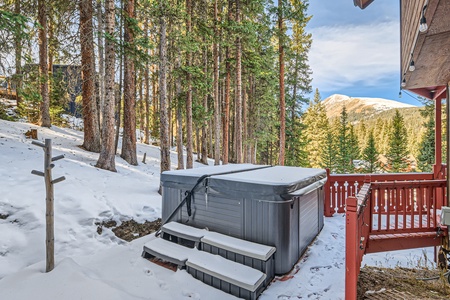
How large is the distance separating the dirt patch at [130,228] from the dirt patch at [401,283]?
3615mm

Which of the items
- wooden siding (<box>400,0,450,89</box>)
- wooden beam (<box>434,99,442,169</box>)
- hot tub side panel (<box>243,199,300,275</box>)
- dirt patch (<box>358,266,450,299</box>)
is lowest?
dirt patch (<box>358,266,450,299</box>)

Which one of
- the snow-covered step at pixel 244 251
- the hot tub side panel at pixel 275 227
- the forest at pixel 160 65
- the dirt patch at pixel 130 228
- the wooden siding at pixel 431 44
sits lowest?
the dirt patch at pixel 130 228

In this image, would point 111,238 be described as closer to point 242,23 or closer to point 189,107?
point 189,107

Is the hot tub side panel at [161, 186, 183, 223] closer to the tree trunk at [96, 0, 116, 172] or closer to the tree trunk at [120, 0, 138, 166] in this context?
the tree trunk at [96, 0, 116, 172]

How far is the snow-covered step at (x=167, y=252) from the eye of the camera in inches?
125

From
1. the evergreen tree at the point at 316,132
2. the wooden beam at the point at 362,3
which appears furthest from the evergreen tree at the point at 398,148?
the wooden beam at the point at 362,3

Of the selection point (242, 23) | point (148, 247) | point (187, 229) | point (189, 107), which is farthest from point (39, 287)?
point (242, 23)

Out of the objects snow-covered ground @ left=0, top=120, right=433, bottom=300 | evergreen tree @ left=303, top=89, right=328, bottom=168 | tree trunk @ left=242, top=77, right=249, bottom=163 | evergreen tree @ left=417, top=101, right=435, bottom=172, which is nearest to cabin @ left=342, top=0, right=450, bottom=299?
snow-covered ground @ left=0, top=120, right=433, bottom=300

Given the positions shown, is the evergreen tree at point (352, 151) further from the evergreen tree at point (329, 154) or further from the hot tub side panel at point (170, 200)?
the hot tub side panel at point (170, 200)

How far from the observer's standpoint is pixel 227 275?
9.00 ft

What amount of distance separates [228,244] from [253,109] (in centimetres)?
1558

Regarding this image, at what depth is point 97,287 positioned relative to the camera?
2.72 metres

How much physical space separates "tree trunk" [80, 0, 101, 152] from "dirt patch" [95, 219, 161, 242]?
5.35 meters

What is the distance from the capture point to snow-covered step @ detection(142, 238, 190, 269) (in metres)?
3.18
